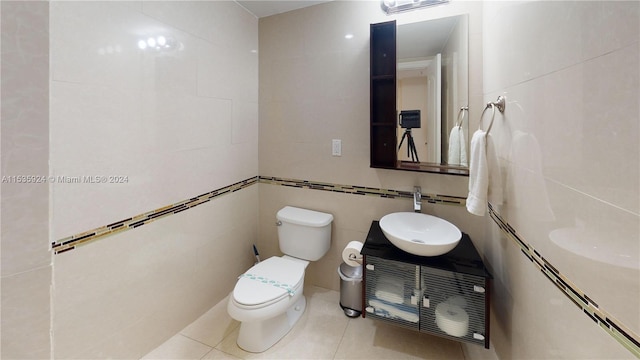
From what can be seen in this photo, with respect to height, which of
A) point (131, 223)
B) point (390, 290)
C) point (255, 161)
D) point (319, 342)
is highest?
point (255, 161)

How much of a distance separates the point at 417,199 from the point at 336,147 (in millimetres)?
681

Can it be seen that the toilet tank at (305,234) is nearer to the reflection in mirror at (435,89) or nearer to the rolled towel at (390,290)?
the rolled towel at (390,290)

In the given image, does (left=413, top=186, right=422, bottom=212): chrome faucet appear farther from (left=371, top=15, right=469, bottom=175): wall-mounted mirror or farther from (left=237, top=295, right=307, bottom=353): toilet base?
(left=237, top=295, right=307, bottom=353): toilet base

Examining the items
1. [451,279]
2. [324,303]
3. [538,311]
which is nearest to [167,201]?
[324,303]

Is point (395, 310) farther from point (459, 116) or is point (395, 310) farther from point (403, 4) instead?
point (403, 4)

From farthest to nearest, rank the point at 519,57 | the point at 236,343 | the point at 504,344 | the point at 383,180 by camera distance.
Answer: the point at 383,180, the point at 236,343, the point at 504,344, the point at 519,57

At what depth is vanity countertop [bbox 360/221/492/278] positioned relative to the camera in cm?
137

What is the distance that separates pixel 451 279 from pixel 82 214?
5.78ft

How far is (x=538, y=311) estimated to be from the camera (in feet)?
3.34

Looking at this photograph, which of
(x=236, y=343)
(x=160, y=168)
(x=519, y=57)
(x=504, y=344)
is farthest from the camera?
(x=236, y=343)

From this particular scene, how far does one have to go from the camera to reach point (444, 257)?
1.46m

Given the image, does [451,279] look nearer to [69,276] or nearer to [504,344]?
[504,344]

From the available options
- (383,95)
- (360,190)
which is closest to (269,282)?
(360,190)

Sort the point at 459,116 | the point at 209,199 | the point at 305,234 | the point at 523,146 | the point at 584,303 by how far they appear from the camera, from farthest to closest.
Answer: the point at 305,234 < the point at 209,199 < the point at 459,116 < the point at 523,146 < the point at 584,303
